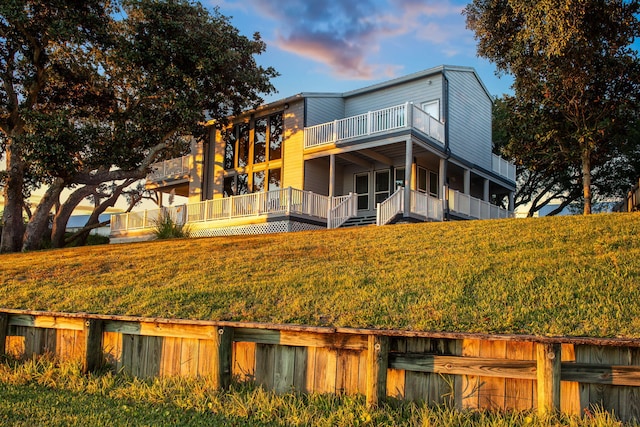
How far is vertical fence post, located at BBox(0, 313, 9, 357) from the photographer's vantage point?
745 centimetres

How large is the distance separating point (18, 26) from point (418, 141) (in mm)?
14264

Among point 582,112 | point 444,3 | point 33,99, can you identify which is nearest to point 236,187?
point 33,99

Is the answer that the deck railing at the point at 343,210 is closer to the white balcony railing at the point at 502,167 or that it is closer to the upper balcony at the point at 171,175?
the white balcony railing at the point at 502,167

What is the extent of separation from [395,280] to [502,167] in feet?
61.4

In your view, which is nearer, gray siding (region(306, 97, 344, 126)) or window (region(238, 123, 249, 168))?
gray siding (region(306, 97, 344, 126))

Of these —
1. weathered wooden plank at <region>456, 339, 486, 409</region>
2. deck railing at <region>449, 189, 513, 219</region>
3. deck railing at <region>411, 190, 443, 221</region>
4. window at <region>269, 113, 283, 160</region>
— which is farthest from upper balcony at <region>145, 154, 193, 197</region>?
weathered wooden plank at <region>456, 339, 486, 409</region>

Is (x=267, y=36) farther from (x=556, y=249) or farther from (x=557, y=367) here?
(x=557, y=367)

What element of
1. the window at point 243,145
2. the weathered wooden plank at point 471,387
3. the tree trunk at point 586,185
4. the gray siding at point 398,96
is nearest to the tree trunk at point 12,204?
the window at point 243,145

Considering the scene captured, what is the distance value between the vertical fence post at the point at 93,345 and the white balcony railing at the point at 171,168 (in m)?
18.5

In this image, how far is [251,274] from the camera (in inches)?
352

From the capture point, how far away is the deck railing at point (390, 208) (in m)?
16.4

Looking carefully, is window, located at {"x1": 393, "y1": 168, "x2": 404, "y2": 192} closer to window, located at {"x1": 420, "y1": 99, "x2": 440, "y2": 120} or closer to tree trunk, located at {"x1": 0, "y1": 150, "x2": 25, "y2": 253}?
window, located at {"x1": 420, "y1": 99, "x2": 440, "y2": 120}

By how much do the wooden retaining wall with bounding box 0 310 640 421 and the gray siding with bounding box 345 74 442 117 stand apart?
16.1 m

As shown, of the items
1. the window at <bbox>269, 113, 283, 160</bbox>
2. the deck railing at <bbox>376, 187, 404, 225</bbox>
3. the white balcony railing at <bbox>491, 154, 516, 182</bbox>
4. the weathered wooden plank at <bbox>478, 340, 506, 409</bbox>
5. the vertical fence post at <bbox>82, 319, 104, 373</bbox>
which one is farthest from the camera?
the white balcony railing at <bbox>491, 154, 516, 182</bbox>
